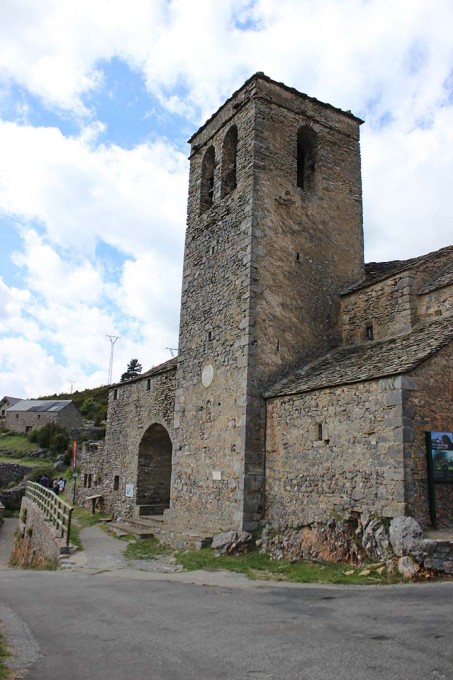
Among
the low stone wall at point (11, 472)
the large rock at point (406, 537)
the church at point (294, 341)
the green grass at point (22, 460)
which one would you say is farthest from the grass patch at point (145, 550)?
the green grass at point (22, 460)

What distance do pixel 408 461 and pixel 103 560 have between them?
23.7ft

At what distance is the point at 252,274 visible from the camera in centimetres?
1296

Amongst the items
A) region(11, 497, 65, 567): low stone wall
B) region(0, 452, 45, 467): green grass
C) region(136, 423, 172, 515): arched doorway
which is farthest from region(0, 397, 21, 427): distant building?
region(136, 423, 172, 515): arched doorway

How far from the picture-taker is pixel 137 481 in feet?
62.1

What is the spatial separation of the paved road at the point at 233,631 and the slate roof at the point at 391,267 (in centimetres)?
745

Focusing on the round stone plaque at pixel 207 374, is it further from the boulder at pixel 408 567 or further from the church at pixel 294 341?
the boulder at pixel 408 567

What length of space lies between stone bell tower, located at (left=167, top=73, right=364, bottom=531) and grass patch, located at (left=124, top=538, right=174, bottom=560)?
28.8 inches

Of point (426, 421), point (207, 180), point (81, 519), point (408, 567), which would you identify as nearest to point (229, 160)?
point (207, 180)

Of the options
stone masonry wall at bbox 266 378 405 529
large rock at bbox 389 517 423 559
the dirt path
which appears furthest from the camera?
the dirt path

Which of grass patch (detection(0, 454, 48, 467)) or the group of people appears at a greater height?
grass patch (detection(0, 454, 48, 467))

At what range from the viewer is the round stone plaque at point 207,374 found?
13.8 metres

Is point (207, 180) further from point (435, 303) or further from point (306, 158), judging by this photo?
point (435, 303)

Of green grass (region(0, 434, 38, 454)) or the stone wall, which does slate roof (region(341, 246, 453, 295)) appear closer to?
green grass (region(0, 434, 38, 454))

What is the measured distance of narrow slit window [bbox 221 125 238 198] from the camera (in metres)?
15.4
